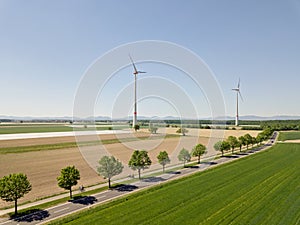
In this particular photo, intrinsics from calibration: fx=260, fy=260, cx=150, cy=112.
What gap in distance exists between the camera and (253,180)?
3888cm

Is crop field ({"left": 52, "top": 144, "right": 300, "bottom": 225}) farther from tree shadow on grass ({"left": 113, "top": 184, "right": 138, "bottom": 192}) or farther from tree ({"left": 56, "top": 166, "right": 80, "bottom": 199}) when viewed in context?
tree ({"left": 56, "top": 166, "right": 80, "bottom": 199})

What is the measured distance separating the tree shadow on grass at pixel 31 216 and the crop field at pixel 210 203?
304 centimetres

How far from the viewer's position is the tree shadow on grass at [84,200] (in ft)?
97.8

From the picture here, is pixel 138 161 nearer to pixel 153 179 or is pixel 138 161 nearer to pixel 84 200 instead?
pixel 153 179

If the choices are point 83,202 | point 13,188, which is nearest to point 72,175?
point 83,202

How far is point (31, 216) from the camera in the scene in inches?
1016

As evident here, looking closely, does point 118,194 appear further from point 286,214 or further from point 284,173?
point 284,173

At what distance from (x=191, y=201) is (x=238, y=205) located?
4968 millimetres

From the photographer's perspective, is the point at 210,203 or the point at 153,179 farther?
the point at 153,179

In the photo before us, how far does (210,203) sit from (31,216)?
18.5 meters

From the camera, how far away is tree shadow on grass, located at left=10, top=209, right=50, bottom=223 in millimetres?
25028

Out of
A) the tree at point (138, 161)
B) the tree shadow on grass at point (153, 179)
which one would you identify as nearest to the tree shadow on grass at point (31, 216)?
the tree shadow on grass at point (153, 179)

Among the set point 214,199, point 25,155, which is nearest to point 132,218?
point 214,199

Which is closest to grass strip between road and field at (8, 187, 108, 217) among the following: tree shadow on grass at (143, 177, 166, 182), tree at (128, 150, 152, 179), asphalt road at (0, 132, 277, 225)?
asphalt road at (0, 132, 277, 225)
